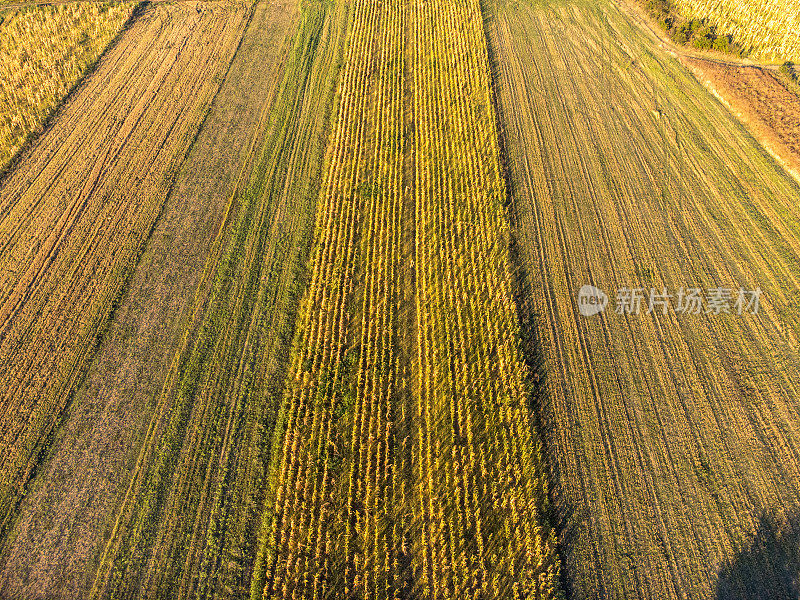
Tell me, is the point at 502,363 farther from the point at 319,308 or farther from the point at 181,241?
the point at 181,241

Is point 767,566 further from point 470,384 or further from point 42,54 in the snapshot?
point 42,54

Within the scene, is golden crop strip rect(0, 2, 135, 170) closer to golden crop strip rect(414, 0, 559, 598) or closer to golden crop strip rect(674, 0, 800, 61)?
golden crop strip rect(414, 0, 559, 598)

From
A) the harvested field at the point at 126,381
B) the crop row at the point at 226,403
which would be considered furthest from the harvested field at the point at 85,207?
the crop row at the point at 226,403

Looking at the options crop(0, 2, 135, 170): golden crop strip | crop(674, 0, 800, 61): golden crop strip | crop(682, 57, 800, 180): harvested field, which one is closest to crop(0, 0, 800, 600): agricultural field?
crop(682, 57, 800, 180): harvested field

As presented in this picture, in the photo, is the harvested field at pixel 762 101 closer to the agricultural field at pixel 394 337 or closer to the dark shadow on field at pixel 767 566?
the agricultural field at pixel 394 337

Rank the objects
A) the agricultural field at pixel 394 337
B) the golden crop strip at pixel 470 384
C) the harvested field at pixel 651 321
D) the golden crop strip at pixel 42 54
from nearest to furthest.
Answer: the golden crop strip at pixel 470 384, the agricultural field at pixel 394 337, the harvested field at pixel 651 321, the golden crop strip at pixel 42 54
